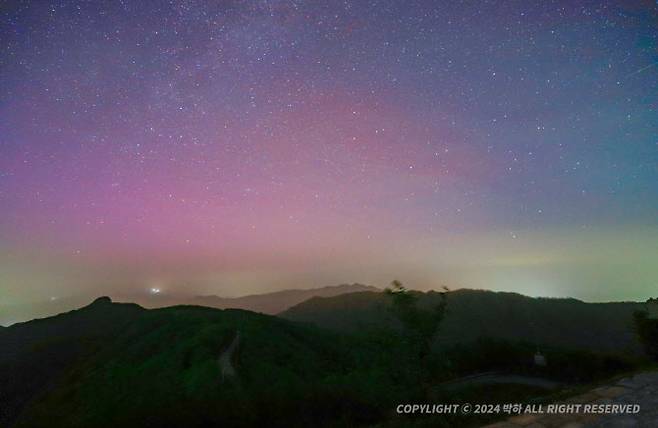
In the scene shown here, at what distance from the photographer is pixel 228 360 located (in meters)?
29.9

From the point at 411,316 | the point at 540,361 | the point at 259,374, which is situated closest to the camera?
the point at 411,316

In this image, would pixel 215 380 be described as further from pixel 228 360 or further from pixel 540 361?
pixel 540 361

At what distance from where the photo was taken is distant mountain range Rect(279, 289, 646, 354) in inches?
2584

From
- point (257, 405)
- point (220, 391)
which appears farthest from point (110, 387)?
point (257, 405)

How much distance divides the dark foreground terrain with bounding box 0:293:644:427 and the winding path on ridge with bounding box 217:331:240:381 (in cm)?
11

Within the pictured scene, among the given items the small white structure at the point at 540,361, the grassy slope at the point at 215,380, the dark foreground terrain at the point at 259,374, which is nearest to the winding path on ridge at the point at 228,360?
the dark foreground terrain at the point at 259,374

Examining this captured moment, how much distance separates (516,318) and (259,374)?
72.3 meters

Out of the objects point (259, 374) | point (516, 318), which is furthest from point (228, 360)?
point (516, 318)

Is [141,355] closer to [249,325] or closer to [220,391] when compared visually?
[249,325]

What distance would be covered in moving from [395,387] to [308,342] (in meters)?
26.6

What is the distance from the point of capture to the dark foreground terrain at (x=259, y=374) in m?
19.0

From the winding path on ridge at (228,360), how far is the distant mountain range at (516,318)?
2785cm

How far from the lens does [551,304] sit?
85.1 m

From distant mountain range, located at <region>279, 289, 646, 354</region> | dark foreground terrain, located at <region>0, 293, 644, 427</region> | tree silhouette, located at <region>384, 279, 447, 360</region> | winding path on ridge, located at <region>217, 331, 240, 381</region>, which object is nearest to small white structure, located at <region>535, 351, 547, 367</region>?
dark foreground terrain, located at <region>0, 293, 644, 427</region>
